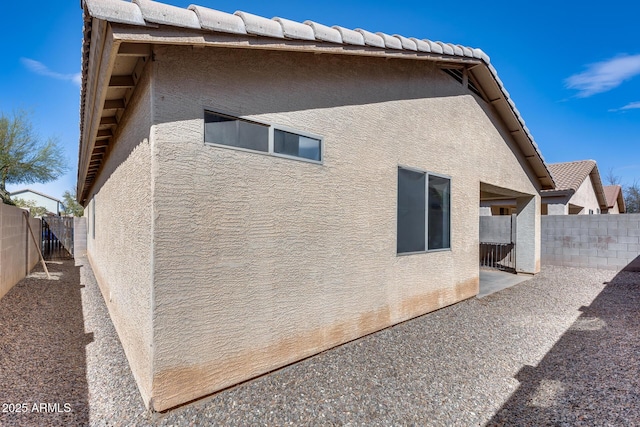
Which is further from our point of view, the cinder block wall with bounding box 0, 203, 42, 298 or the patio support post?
the patio support post

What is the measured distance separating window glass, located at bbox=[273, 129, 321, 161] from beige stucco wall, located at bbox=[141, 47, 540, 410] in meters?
0.13

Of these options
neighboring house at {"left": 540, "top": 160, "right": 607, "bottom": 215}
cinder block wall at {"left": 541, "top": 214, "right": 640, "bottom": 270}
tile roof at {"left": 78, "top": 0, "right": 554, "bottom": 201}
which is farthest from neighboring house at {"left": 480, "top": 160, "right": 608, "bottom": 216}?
tile roof at {"left": 78, "top": 0, "right": 554, "bottom": 201}

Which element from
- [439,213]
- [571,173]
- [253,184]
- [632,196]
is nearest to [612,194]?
[571,173]

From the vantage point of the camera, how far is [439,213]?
21.2 feet

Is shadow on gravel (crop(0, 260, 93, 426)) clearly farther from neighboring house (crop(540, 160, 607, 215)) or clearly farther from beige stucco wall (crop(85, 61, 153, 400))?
neighboring house (crop(540, 160, 607, 215))

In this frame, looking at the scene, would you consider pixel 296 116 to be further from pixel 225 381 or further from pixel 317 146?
pixel 225 381

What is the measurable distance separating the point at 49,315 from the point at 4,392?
10.3 ft

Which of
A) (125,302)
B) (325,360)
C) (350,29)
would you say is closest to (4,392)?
(125,302)

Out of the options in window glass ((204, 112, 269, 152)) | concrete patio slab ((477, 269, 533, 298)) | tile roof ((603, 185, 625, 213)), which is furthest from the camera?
tile roof ((603, 185, 625, 213))

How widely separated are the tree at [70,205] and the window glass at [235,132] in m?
48.5

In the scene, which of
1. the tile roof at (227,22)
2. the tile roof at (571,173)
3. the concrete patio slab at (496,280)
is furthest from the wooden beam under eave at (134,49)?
the tile roof at (571,173)

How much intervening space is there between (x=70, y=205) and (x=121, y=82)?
173ft

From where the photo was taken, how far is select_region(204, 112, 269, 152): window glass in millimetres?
3275

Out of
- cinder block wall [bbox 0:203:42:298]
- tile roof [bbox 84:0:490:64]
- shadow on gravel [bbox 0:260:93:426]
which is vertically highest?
tile roof [bbox 84:0:490:64]
